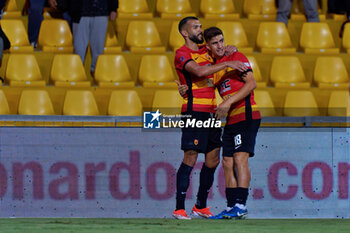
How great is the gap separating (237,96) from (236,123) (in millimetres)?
298

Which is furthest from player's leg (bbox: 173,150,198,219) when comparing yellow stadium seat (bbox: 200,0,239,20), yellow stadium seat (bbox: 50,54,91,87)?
yellow stadium seat (bbox: 200,0,239,20)

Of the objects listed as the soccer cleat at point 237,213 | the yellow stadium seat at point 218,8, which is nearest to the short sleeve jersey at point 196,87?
the soccer cleat at point 237,213

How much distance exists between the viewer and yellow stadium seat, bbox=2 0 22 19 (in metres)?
12.4

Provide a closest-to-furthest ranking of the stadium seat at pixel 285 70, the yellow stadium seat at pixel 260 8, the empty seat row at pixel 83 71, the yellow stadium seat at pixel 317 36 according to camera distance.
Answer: the empty seat row at pixel 83 71
the stadium seat at pixel 285 70
the yellow stadium seat at pixel 317 36
the yellow stadium seat at pixel 260 8

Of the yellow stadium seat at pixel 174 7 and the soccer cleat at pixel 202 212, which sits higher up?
the yellow stadium seat at pixel 174 7

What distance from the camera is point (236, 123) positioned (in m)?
7.14

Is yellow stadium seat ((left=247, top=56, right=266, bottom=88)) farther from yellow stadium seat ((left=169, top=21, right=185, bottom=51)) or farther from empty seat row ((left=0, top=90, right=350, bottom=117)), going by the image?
yellow stadium seat ((left=169, top=21, right=185, bottom=51))

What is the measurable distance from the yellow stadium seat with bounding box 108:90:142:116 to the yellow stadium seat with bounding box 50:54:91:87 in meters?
0.67

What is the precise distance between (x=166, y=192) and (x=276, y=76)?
3.50m

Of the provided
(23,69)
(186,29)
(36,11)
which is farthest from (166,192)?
(36,11)

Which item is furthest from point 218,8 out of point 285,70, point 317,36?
point 285,70

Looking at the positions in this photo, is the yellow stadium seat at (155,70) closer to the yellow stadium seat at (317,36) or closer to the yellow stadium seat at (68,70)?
the yellow stadium seat at (68,70)

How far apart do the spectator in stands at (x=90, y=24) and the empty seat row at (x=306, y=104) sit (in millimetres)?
2429

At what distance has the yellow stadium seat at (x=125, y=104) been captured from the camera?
10.3 meters
